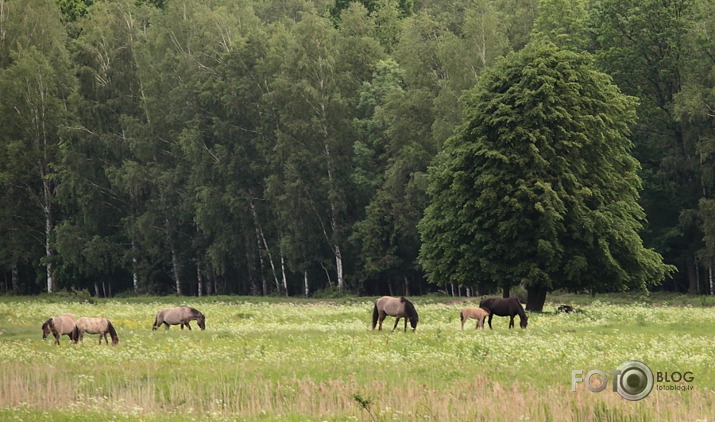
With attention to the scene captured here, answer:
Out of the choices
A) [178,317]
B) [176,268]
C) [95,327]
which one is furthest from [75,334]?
[176,268]

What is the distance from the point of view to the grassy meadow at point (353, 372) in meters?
20.5

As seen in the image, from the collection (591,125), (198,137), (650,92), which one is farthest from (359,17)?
(591,125)

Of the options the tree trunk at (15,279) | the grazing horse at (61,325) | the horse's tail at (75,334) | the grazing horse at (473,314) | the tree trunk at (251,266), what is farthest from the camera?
the tree trunk at (15,279)

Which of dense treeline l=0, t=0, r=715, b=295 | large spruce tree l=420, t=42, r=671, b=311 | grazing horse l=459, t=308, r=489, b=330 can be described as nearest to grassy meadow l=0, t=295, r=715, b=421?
grazing horse l=459, t=308, r=489, b=330

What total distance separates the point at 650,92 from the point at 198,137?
1577 inches

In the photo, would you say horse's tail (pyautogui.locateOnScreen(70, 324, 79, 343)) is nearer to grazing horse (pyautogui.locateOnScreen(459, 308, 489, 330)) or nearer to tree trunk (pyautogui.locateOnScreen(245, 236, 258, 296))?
grazing horse (pyautogui.locateOnScreen(459, 308, 489, 330))

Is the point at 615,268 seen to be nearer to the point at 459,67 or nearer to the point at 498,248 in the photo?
the point at 498,248

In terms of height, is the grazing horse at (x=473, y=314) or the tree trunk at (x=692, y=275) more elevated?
the tree trunk at (x=692, y=275)

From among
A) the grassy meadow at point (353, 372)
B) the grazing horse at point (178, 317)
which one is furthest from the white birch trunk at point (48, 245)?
the grassy meadow at point (353, 372)

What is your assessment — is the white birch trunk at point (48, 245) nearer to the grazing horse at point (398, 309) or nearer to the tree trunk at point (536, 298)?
the tree trunk at point (536, 298)

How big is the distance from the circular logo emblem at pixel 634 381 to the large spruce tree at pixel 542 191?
2536 centimetres

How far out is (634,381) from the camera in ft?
74.9

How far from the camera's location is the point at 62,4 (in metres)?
133

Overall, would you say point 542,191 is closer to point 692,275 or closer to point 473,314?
point 473,314
